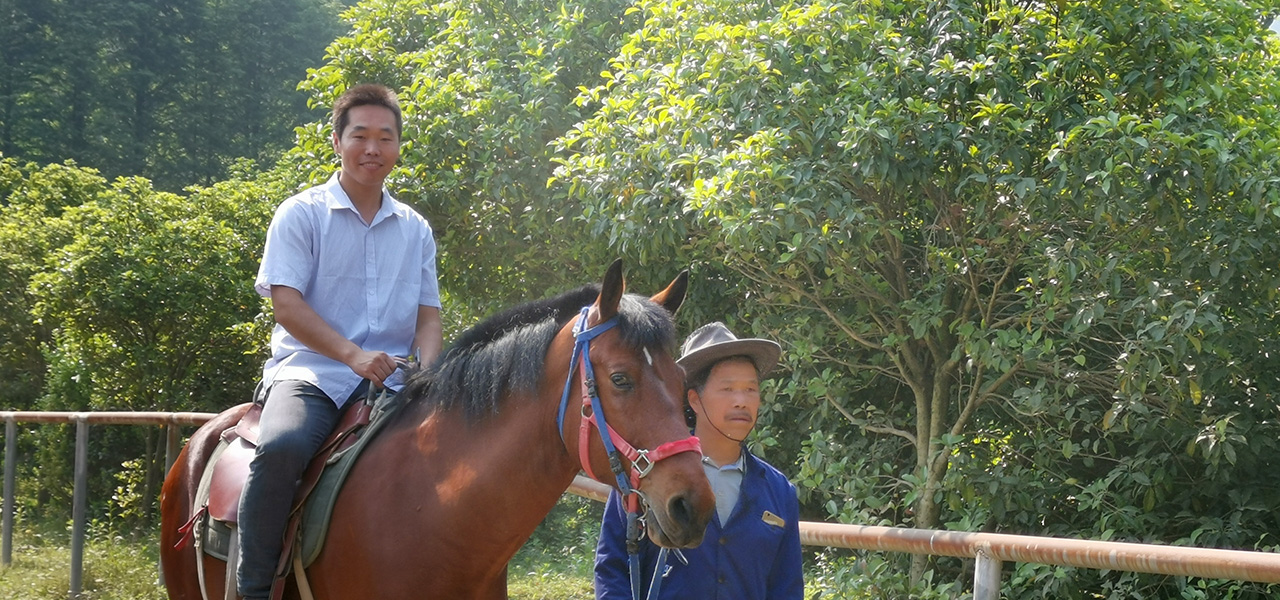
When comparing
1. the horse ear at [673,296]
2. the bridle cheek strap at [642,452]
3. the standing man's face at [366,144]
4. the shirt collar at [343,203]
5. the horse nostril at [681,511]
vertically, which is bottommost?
the horse nostril at [681,511]

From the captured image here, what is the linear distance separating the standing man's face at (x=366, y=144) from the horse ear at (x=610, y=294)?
1.29 metres

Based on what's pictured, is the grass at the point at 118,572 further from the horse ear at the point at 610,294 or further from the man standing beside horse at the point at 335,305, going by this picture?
the horse ear at the point at 610,294

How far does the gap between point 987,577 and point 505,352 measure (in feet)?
4.93

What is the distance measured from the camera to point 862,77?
5559 mm

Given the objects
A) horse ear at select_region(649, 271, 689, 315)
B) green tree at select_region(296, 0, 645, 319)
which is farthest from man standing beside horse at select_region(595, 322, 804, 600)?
green tree at select_region(296, 0, 645, 319)

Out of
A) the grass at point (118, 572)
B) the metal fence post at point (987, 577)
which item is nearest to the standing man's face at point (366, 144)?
the metal fence post at point (987, 577)

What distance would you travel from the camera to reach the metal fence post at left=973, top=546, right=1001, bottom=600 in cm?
301

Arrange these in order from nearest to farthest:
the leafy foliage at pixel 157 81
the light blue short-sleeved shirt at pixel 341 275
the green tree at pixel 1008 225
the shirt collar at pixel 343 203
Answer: the light blue short-sleeved shirt at pixel 341 275 < the shirt collar at pixel 343 203 < the green tree at pixel 1008 225 < the leafy foliage at pixel 157 81

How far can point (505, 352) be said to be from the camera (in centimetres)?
302

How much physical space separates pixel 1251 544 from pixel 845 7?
3.62m

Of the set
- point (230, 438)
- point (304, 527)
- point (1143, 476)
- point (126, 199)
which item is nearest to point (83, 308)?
point (126, 199)

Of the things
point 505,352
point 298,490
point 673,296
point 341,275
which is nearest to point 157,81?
point 341,275

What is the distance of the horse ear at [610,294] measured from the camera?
2.70 m

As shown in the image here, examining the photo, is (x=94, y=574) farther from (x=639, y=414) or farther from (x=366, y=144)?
(x=639, y=414)
